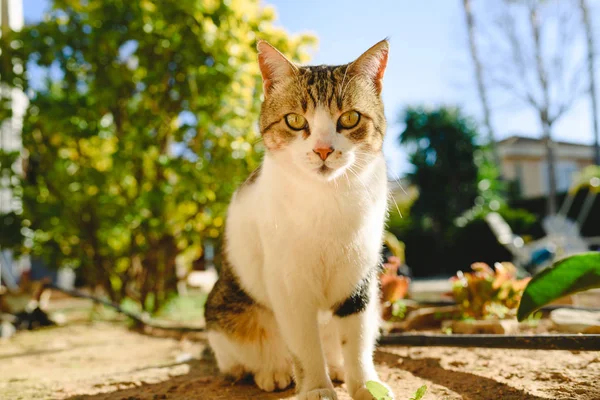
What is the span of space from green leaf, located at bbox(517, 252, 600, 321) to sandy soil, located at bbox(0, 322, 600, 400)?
0.54 meters

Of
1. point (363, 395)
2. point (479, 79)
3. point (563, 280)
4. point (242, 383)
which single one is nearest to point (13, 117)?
point (242, 383)

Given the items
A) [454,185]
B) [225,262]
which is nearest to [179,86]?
[225,262]

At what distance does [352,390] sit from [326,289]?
1.24 feet

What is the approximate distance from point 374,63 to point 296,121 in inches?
16.2

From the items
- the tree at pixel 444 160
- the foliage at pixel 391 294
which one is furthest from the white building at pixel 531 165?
the foliage at pixel 391 294

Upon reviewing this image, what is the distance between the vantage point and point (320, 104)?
163 cm

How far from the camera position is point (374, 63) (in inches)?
69.6

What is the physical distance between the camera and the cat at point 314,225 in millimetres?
1553

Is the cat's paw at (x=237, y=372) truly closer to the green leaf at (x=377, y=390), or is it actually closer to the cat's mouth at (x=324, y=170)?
the green leaf at (x=377, y=390)

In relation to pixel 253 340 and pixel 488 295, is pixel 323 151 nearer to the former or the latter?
pixel 253 340

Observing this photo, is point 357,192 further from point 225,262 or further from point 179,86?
point 179,86

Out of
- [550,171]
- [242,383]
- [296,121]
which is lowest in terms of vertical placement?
[242,383]

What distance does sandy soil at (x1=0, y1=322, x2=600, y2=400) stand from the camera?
169 centimetres

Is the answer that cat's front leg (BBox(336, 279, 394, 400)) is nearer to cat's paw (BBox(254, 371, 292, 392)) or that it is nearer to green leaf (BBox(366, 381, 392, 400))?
green leaf (BBox(366, 381, 392, 400))
